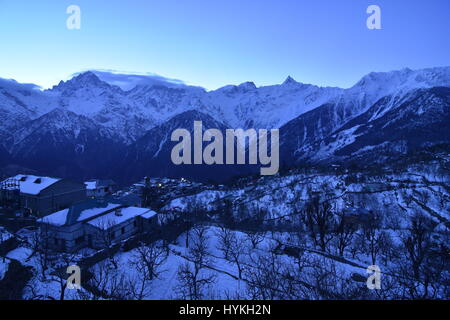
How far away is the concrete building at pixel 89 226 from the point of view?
33375 mm

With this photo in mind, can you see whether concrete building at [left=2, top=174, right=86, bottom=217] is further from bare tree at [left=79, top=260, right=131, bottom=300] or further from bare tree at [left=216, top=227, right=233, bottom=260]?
bare tree at [left=216, top=227, right=233, bottom=260]

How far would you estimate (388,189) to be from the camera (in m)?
78.6

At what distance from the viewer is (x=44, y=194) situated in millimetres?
47188

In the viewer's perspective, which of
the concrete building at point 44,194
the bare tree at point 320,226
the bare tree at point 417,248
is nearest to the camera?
the bare tree at point 417,248

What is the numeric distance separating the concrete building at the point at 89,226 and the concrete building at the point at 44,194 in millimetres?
13320

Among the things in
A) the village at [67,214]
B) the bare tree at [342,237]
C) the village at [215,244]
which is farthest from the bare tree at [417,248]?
the village at [67,214]

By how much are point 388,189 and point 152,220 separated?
6851 centimetres

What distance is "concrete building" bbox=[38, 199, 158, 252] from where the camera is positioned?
3338cm

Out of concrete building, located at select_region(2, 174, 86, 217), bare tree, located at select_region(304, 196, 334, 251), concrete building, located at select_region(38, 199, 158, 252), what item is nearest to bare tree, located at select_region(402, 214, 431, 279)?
bare tree, located at select_region(304, 196, 334, 251)

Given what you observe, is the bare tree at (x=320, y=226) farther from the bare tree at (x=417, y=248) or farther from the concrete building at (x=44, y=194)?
the concrete building at (x=44, y=194)

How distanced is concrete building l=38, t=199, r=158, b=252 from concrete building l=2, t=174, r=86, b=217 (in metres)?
13.3

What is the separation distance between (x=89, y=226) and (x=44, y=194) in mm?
18555
